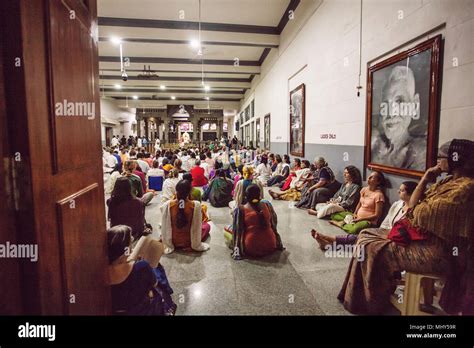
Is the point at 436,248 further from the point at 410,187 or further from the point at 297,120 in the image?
the point at 297,120

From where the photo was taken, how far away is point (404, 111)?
288cm

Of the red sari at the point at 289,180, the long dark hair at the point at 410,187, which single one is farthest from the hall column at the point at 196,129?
the long dark hair at the point at 410,187

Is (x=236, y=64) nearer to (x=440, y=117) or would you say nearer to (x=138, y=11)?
(x=138, y=11)

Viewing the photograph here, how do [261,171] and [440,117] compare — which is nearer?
[440,117]

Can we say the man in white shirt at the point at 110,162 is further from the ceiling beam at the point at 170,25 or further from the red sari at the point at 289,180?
the red sari at the point at 289,180

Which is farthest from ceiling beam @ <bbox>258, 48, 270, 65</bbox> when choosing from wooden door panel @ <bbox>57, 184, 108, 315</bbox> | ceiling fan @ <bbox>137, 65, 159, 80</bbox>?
wooden door panel @ <bbox>57, 184, 108, 315</bbox>

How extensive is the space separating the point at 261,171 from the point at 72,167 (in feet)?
20.3

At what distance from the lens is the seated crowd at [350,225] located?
→ 1557mm

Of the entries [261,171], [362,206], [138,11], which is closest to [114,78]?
[138,11]

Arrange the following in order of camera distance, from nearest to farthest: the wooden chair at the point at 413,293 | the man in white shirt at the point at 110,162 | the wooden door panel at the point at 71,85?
the wooden door panel at the point at 71,85 → the wooden chair at the point at 413,293 → the man in white shirt at the point at 110,162

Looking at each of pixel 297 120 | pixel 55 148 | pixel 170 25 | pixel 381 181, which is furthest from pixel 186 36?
pixel 55 148

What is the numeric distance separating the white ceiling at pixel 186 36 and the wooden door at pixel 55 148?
551 cm
